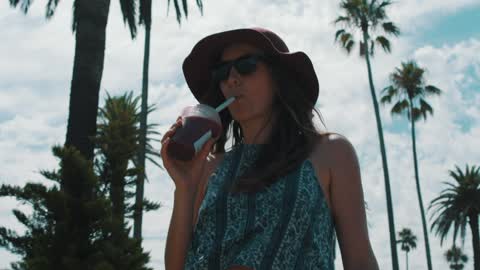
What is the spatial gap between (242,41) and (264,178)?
0.59 meters

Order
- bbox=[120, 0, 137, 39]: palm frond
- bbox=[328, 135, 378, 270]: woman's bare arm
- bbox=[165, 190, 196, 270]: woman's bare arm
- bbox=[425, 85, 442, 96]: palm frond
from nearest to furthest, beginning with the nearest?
bbox=[328, 135, 378, 270]: woman's bare arm
bbox=[165, 190, 196, 270]: woman's bare arm
bbox=[120, 0, 137, 39]: palm frond
bbox=[425, 85, 442, 96]: palm frond

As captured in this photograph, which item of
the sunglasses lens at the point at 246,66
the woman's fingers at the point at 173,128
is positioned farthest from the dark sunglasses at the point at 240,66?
the woman's fingers at the point at 173,128

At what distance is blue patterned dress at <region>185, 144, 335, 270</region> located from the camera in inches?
86.4

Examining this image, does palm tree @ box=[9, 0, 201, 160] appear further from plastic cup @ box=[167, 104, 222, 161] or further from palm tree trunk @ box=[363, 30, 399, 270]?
palm tree trunk @ box=[363, 30, 399, 270]

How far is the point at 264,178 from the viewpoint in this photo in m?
2.32

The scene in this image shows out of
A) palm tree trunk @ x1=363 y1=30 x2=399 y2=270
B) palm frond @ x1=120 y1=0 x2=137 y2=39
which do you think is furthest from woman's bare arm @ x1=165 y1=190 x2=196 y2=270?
palm tree trunk @ x1=363 y1=30 x2=399 y2=270

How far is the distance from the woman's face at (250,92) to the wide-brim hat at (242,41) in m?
0.06

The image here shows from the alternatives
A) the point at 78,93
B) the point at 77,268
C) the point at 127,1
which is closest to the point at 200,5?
the point at 127,1

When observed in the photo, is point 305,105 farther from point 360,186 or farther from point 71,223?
point 71,223

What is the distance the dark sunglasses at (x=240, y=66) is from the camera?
2.54 metres

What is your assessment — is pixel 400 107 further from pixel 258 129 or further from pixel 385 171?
pixel 258 129

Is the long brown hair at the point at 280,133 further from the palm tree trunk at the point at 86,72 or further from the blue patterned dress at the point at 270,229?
the palm tree trunk at the point at 86,72

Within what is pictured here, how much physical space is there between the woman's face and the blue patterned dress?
303 millimetres

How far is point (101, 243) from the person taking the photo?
1304cm
